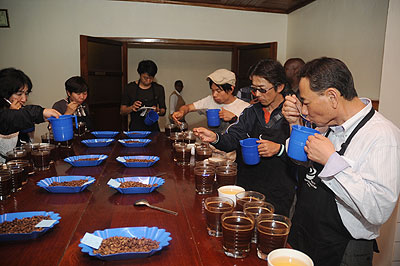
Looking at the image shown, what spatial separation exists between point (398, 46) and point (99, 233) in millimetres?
2931

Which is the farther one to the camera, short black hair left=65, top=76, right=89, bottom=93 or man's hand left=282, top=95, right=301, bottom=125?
short black hair left=65, top=76, right=89, bottom=93

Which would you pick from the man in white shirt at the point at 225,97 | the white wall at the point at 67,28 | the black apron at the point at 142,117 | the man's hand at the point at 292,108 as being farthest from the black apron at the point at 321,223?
the white wall at the point at 67,28

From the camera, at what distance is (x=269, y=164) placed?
2.61 m

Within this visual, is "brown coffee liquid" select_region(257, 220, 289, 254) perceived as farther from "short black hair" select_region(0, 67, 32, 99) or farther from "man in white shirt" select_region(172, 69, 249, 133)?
"short black hair" select_region(0, 67, 32, 99)

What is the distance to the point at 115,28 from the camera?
222 inches

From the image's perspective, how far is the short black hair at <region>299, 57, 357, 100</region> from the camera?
1.55m

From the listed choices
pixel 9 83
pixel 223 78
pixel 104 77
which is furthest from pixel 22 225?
pixel 104 77

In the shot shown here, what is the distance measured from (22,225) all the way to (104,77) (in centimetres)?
446

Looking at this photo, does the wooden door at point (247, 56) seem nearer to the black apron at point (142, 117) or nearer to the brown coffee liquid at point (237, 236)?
the black apron at point (142, 117)

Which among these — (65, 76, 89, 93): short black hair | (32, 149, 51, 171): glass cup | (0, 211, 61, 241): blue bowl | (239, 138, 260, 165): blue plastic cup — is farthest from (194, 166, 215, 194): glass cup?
(65, 76, 89, 93): short black hair

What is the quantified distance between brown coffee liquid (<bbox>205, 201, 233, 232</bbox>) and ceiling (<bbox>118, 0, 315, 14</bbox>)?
16.4 ft

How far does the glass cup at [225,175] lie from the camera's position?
6.19ft

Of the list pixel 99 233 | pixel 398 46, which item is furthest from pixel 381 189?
pixel 398 46

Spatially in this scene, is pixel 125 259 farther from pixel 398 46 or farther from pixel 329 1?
pixel 329 1
